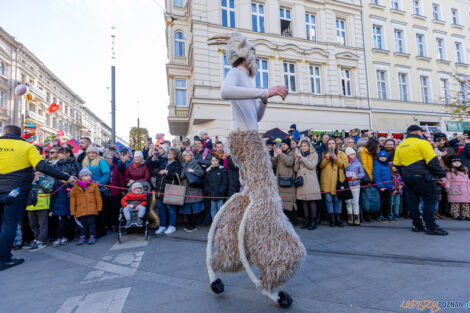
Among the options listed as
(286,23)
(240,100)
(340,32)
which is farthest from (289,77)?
(240,100)

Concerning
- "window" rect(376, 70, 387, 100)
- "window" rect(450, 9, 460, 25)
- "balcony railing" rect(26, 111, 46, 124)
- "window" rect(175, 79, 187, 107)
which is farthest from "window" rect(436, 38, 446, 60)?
"balcony railing" rect(26, 111, 46, 124)

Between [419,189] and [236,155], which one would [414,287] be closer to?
[236,155]

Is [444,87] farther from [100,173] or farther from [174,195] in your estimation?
[100,173]

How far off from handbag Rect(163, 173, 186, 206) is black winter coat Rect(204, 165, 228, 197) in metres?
0.62

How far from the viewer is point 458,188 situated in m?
5.93

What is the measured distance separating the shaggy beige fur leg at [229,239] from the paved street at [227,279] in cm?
34

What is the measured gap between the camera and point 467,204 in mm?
5902

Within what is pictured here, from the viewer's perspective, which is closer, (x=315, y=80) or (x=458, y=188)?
(x=458, y=188)

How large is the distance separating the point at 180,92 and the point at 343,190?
15437mm

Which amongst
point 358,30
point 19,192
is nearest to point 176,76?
point 358,30

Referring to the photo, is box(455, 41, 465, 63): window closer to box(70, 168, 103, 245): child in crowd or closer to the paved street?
the paved street

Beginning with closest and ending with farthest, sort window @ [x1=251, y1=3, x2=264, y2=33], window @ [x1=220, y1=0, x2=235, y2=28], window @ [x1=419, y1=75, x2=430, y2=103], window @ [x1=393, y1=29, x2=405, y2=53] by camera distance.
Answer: window @ [x1=220, y1=0, x2=235, y2=28]
window @ [x1=251, y1=3, x2=264, y2=33]
window @ [x1=393, y1=29, x2=405, y2=53]
window @ [x1=419, y1=75, x2=430, y2=103]

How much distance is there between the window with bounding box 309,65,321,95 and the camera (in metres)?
16.7

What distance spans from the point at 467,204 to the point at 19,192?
939 cm
